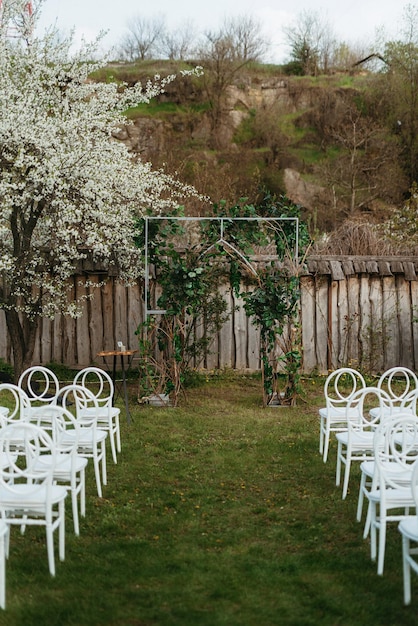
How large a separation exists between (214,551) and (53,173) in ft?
21.7

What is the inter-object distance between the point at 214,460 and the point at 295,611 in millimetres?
3625

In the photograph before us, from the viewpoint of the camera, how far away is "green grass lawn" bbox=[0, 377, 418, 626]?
409cm

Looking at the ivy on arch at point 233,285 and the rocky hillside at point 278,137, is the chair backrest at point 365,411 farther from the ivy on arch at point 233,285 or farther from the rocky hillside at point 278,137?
the rocky hillside at point 278,137

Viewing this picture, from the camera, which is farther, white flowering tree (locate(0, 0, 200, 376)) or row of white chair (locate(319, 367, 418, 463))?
white flowering tree (locate(0, 0, 200, 376))

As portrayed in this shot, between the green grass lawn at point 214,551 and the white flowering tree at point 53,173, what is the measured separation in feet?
12.6

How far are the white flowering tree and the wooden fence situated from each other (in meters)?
0.94

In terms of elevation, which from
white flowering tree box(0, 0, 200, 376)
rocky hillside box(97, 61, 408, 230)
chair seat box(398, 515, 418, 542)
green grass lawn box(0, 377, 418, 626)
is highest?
rocky hillside box(97, 61, 408, 230)

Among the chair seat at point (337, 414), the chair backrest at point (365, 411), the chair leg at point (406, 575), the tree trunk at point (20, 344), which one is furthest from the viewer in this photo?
the tree trunk at point (20, 344)

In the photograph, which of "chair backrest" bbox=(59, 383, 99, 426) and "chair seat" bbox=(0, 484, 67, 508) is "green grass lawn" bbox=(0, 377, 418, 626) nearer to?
"chair seat" bbox=(0, 484, 67, 508)

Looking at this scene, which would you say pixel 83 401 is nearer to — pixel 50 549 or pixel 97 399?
pixel 97 399

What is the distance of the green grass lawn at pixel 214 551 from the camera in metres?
4.09

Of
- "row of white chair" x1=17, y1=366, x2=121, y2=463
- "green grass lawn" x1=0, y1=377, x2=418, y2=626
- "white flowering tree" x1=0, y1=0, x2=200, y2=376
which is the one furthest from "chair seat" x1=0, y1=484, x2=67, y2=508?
"white flowering tree" x1=0, y1=0, x2=200, y2=376

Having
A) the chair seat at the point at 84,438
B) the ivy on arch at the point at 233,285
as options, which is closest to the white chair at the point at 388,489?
the chair seat at the point at 84,438

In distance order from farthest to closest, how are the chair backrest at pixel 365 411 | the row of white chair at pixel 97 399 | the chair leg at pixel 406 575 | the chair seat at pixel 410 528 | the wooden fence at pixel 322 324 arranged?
the wooden fence at pixel 322 324 → the row of white chair at pixel 97 399 → the chair backrest at pixel 365 411 → the chair leg at pixel 406 575 → the chair seat at pixel 410 528
